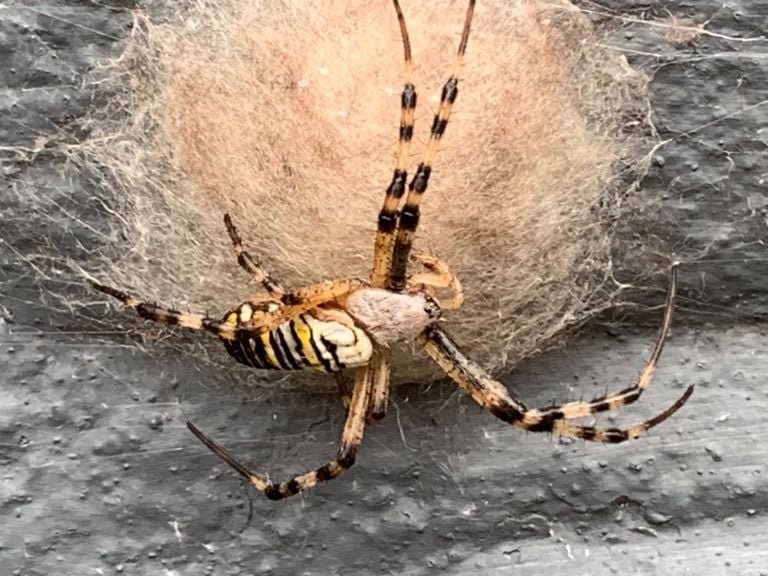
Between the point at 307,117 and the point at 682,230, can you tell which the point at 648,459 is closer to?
the point at 682,230

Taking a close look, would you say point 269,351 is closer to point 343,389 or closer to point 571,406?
point 343,389

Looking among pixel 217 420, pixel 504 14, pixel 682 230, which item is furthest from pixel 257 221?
pixel 682 230

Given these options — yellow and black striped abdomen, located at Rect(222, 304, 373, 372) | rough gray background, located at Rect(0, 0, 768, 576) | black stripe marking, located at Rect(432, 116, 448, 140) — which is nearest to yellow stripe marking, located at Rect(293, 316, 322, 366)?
yellow and black striped abdomen, located at Rect(222, 304, 373, 372)

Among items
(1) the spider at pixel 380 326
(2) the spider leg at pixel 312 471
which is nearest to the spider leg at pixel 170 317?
(1) the spider at pixel 380 326

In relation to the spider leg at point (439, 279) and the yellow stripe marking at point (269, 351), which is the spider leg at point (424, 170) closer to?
the spider leg at point (439, 279)

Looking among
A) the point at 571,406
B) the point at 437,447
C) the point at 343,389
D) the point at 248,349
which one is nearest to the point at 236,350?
the point at 248,349

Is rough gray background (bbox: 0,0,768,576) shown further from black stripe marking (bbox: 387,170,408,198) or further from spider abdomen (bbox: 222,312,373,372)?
black stripe marking (bbox: 387,170,408,198)
